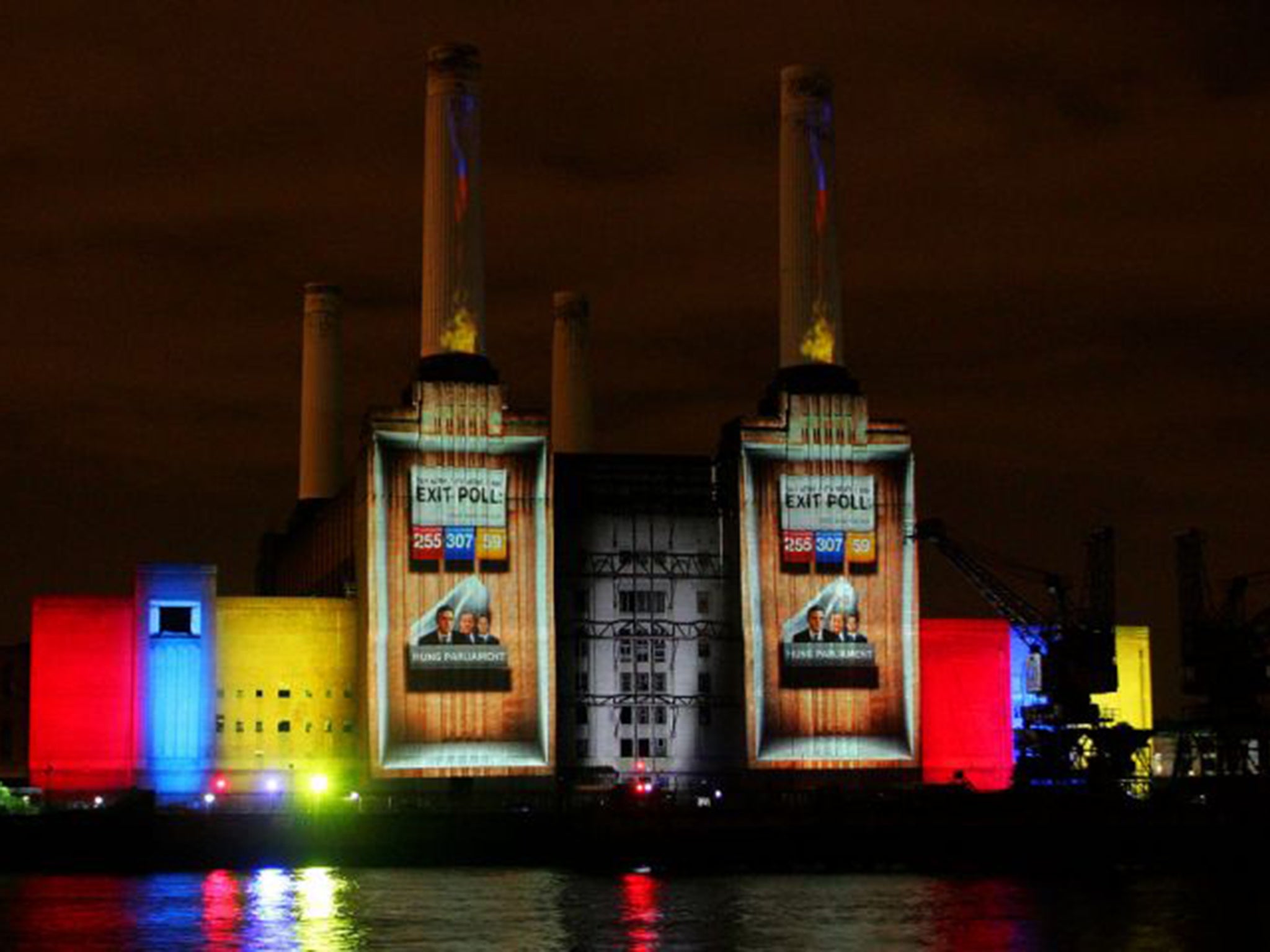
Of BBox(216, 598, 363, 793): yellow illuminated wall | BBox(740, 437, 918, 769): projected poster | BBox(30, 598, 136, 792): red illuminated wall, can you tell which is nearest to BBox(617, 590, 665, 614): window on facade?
BBox(740, 437, 918, 769): projected poster

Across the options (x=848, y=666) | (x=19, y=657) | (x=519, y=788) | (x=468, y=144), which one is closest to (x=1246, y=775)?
(x=848, y=666)

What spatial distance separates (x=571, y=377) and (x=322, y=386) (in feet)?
53.1

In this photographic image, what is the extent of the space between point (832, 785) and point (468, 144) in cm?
3800

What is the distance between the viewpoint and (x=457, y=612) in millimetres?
129625

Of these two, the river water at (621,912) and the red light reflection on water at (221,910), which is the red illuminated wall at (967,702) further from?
the red light reflection on water at (221,910)

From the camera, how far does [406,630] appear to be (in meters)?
129

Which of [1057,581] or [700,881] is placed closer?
[700,881]

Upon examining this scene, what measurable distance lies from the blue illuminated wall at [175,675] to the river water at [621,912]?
17122mm

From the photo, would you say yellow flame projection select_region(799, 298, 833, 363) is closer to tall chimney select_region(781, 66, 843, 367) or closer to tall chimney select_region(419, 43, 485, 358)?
tall chimney select_region(781, 66, 843, 367)

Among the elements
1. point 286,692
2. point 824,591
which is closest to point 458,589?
point 286,692

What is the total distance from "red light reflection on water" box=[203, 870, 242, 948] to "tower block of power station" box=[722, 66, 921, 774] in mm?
33374

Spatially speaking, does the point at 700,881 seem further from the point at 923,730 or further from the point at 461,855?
the point at 923,730

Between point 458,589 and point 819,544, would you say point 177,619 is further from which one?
point 819,544

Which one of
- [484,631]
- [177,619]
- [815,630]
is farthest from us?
[815,630]
